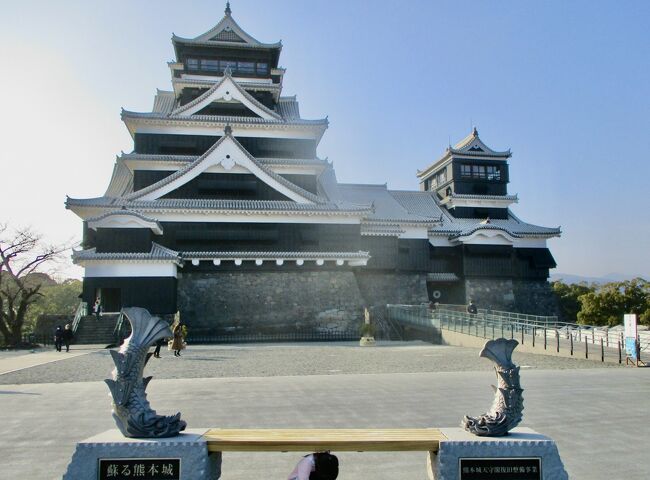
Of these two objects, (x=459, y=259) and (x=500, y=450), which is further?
(x=459, y=259)

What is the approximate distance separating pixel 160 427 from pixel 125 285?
21.6 metres

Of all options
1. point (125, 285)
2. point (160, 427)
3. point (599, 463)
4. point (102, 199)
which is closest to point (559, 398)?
point (599, 463)

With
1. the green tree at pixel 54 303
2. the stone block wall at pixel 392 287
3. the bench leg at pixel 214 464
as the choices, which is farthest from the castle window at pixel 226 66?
the bench leg at pixel 214 464

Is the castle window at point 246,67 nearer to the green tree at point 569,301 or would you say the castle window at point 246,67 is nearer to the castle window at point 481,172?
the castle window at point 481,172

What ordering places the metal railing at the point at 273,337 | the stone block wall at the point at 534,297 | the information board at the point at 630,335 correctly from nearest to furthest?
the information board at the point at 630,335, the metal railing at the point at 273,337, the stone block wall at the point at 534,297

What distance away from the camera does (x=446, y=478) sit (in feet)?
13.8

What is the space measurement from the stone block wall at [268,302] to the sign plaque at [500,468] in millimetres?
22629

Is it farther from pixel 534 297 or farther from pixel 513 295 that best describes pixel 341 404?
pixel 534 297

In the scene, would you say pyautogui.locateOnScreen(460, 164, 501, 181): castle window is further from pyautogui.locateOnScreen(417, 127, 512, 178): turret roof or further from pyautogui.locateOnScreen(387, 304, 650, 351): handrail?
pyautogui.locateOnScreen(387, 304, 650, 351): handrail

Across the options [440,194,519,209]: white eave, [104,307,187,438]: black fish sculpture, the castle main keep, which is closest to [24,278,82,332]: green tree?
the castle main keep

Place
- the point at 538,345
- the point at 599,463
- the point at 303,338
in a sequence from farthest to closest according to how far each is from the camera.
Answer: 1. the point at 303,338
2. the point at 538,345
3. the point at 599,463

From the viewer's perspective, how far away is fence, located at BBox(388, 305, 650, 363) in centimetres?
1741

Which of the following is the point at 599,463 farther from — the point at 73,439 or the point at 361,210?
the point at 361,210

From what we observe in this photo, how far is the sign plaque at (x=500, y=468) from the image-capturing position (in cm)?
421
